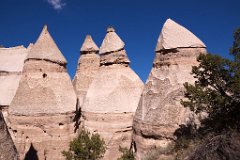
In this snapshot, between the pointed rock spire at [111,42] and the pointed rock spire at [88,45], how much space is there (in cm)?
367

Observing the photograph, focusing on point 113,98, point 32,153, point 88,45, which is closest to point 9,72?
Answer: point 88,45

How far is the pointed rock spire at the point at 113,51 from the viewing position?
15977mm

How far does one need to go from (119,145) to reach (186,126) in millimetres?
4966

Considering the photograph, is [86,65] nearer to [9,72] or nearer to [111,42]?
[111,42]

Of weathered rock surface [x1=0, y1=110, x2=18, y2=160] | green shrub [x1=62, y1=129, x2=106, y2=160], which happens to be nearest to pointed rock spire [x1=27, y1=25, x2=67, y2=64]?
green shrub [x1=62, y1=129, x2=106, y2=160]

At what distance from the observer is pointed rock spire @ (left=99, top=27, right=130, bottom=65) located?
15977 millimetres

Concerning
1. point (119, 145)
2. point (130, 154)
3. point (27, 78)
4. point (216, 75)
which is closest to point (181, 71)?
point (216, 75)

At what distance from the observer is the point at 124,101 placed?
48.9 feet

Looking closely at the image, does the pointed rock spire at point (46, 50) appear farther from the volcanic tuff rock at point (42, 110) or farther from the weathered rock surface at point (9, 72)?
the weathered rock surface at point (9, 72)

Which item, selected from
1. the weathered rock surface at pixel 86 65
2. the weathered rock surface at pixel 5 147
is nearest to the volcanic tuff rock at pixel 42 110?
the weathered rock surface at pixel 86 65

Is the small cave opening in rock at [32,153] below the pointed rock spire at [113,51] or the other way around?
below

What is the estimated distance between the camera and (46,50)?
15.4 metres

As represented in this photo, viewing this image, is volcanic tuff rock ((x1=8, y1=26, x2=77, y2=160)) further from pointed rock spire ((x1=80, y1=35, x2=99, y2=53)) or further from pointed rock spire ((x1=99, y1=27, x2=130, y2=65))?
pointed rock spire ((x1=80, y1=35, x2=99, y2=53))

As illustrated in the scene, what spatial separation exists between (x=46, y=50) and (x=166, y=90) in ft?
24.7
